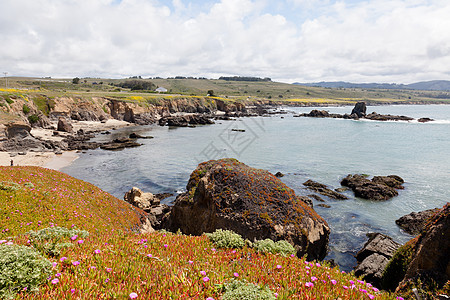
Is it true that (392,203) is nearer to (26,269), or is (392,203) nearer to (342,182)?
(342,182)

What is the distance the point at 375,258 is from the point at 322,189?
14.6 m

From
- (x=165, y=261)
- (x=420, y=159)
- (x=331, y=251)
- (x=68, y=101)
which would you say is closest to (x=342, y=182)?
(x=331, y=251)

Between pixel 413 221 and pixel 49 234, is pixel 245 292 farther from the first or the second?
pixel 413 221

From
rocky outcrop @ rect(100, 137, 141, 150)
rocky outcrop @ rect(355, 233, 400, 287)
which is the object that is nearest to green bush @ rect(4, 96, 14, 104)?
rocky outcrop @ rect(100, 137, 141, 150)

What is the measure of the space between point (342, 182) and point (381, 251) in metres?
17.4

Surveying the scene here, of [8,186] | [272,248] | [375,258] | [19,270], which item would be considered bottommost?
[375,258]

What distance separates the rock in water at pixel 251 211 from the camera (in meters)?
12.6

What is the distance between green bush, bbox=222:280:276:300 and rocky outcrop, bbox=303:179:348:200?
23986 mm

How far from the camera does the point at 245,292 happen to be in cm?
450

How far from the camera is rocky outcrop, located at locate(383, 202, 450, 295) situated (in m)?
6.72

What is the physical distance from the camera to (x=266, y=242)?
7.71m

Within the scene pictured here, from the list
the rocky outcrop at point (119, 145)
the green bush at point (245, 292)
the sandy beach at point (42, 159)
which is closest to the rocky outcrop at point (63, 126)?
the sandy beach at point (42, 159)

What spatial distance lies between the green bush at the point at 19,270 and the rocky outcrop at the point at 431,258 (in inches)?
322

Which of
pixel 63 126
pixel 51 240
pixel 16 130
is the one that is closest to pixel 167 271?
pixel 51 240
